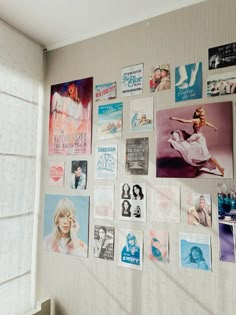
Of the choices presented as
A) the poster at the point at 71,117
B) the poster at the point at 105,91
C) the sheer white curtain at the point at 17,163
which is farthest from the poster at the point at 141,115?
the sheer white curtain at the point at 17,163

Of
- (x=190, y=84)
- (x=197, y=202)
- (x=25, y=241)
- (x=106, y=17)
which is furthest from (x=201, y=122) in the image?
(x=25, y=241)

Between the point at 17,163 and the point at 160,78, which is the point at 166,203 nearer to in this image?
the point at 160,78

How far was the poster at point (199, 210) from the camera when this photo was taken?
144 cm

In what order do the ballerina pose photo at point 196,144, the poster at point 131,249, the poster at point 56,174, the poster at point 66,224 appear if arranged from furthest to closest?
the poster at point 56,174
the poster at point 66,224
the poster at point 131,249
the ballerina pose photo at point 196,144

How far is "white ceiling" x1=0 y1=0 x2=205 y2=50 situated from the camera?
1620 mm

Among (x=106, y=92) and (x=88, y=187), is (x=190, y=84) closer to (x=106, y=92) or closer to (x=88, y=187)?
(x=106, y=92)

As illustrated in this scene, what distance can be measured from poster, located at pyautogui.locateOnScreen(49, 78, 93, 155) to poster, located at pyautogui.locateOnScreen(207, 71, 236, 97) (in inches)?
30.9

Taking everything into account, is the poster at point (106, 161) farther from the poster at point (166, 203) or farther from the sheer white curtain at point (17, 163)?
the sheer white curtain at point (17, 163)

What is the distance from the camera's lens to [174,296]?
149cm

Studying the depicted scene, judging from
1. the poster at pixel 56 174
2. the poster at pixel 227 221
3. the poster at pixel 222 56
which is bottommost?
the poster at pixel 227 221

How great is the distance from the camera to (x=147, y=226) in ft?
5.28

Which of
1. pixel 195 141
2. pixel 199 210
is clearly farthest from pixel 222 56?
pixel 199 210

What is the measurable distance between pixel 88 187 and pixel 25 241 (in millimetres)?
590

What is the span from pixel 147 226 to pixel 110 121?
69 centimetres
